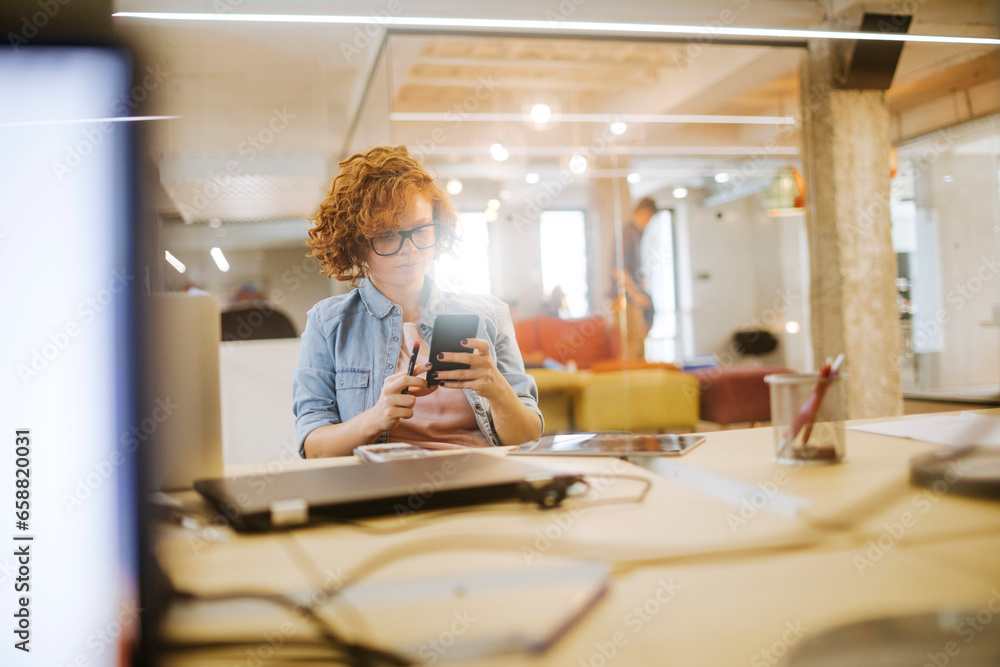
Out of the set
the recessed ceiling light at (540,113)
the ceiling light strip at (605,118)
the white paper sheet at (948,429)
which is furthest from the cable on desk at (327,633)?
the recessed ceiling light at (540,113)

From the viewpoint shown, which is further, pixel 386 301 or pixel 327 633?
pixel 386 301

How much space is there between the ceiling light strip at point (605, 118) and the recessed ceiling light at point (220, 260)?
131 inches

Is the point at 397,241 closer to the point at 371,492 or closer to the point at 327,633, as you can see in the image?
the point at 371,492

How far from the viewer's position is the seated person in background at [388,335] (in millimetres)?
1324

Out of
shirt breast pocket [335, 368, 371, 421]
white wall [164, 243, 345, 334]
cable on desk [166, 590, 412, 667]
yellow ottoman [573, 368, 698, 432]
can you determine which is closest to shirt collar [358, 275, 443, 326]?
shirt breast pocket [335, 368, 371, 421]

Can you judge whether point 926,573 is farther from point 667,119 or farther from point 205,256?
point 205,256

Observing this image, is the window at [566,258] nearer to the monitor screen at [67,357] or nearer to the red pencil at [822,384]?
the red pencil at [822,384]

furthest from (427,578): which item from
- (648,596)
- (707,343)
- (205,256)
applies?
(205,256)

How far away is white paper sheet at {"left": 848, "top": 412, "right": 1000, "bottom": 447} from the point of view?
92 cm

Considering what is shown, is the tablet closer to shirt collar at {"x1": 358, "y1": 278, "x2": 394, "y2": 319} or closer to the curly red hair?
shirt collar at {"x1": 358, "y1": 278, "x2": 394, "y2": 319}

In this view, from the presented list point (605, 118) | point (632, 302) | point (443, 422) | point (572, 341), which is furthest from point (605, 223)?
point (443, 422)

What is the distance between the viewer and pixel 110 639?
0.38 metres

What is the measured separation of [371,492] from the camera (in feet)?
2.18

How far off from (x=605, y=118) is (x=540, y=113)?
2.19 feet
